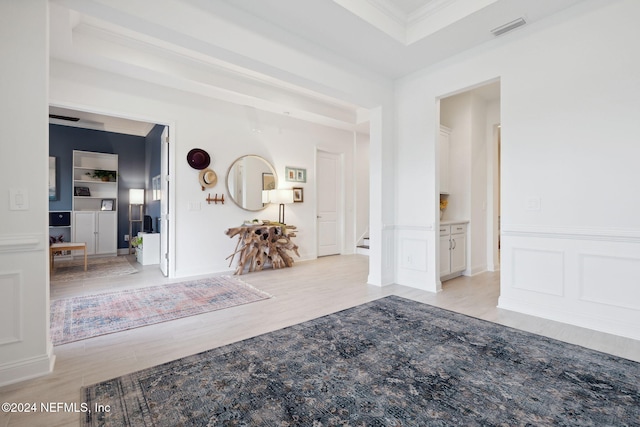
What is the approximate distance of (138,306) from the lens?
10.7 ft

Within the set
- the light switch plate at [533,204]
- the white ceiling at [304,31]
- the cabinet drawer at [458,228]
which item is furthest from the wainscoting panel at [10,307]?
the cabinet drawer at [458,228]

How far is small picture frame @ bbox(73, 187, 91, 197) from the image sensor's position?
6695mm

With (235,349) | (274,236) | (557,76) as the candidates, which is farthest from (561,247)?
(274,236)

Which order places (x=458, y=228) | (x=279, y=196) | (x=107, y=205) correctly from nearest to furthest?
(x=458, y=228), (x=279, y=196), (x=107, y=205)

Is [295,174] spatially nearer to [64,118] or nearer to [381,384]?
[381,384]

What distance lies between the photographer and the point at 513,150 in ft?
10.3

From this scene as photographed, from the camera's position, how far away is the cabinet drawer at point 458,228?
4441 millimetres

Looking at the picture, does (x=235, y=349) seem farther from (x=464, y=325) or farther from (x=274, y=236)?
(x=274, y=236)

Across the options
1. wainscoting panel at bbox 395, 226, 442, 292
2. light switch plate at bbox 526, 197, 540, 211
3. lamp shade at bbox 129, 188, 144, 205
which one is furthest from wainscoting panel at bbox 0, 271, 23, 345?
lamp shade at bbox 129, 188, 144, 205

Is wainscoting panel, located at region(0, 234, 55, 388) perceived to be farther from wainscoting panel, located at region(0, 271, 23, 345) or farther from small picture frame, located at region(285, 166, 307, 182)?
small picture frame, located at region(285, 166, 307, 182)

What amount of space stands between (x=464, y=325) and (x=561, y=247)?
1.17 m

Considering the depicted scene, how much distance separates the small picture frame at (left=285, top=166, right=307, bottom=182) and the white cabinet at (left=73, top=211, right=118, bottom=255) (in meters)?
4.30

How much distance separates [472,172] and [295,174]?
3.12 metres

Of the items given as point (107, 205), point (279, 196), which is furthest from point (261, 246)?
point (107, 205)
